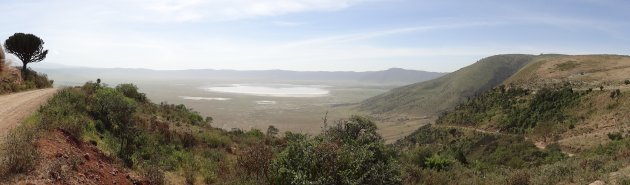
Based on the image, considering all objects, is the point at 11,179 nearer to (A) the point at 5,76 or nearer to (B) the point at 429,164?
(A) the point at 5,76

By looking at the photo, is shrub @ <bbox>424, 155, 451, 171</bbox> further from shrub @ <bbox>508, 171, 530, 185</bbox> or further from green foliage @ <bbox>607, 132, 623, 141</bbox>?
green foliage @ <bbox>607, 132, 623, 141</bbox>

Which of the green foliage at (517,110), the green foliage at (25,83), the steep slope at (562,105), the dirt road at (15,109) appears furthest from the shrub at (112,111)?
the green foliage at (517,110)

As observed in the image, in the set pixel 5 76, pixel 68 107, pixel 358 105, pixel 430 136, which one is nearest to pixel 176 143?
pixel 68 107

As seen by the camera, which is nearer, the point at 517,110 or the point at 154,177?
the point at 154,177

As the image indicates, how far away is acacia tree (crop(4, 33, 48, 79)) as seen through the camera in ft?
109

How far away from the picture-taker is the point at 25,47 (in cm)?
3362

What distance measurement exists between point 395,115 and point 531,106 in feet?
309

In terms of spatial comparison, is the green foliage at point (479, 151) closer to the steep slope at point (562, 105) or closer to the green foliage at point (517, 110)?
the steep slope at point (562, 105)

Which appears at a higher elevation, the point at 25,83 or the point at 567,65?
the point at 567,65

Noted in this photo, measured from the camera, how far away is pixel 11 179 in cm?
884

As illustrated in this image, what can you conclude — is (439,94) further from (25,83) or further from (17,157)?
(17,157)

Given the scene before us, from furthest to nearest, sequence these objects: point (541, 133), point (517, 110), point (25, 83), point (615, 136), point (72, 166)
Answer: point (517, 110) → point (541, 133) → point (615, 136) → point (25, 83) → point (72, 166)

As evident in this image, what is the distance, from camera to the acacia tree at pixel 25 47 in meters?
33.2

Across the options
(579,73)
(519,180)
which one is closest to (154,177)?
(519,180)
